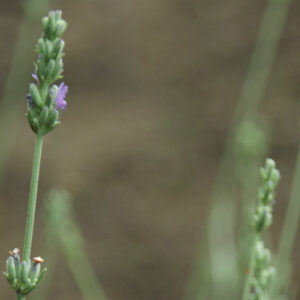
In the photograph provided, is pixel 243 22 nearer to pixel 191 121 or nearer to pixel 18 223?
pixel 191 121

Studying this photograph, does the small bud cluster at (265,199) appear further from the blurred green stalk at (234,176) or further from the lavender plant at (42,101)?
the blurred green stalk at (234,176)

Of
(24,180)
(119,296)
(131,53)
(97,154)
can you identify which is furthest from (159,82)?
(119,296)

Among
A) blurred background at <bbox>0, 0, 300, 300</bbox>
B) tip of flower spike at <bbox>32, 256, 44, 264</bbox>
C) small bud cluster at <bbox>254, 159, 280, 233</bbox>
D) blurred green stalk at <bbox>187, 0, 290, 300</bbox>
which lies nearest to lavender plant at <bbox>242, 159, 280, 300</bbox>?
small bud cluster at <bbox>254, 159, 280, 233</bbox>

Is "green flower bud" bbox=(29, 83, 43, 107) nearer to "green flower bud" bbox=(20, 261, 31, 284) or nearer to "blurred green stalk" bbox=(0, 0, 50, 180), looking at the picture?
"green flower bud" bbox=(20, 261, 31, 284)

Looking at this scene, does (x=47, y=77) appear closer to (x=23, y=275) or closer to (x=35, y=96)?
(x=35, y=96)

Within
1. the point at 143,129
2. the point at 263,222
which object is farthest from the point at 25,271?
the point at 143,129
